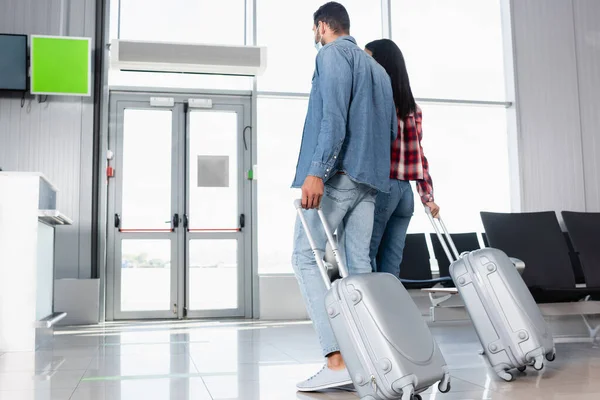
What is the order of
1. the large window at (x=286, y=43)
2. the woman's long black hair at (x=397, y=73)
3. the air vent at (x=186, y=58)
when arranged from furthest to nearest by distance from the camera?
1. the large window at (x=286, y=43)
2. the air vent at (x=186, y=58)
3. the woman's long black hair at (x=397, y=73)

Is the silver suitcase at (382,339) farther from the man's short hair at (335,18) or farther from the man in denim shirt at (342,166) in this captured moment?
the man's short hair at (335,18)

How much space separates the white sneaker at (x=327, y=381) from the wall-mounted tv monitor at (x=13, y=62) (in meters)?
4.82

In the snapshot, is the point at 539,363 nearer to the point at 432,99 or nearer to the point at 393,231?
the point at 393,231

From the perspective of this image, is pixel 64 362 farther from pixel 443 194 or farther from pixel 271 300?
pixel 443 194

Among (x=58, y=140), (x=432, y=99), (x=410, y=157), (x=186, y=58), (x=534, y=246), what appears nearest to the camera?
(x=410, y=157)

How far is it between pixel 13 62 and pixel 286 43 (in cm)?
270

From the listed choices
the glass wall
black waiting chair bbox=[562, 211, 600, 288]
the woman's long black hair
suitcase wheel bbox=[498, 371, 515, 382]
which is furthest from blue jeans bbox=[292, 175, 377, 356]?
the glass wall

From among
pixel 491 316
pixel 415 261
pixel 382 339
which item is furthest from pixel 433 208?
pixel 415 261

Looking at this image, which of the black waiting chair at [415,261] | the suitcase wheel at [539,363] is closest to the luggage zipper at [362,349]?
the suitcase wheel at [539,363]

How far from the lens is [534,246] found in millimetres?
4164

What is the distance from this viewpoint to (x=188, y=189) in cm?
653

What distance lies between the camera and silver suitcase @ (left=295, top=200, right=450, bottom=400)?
1702 millimetres

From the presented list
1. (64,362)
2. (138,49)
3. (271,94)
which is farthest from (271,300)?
(64,362)

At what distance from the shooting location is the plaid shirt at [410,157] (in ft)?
8.09
